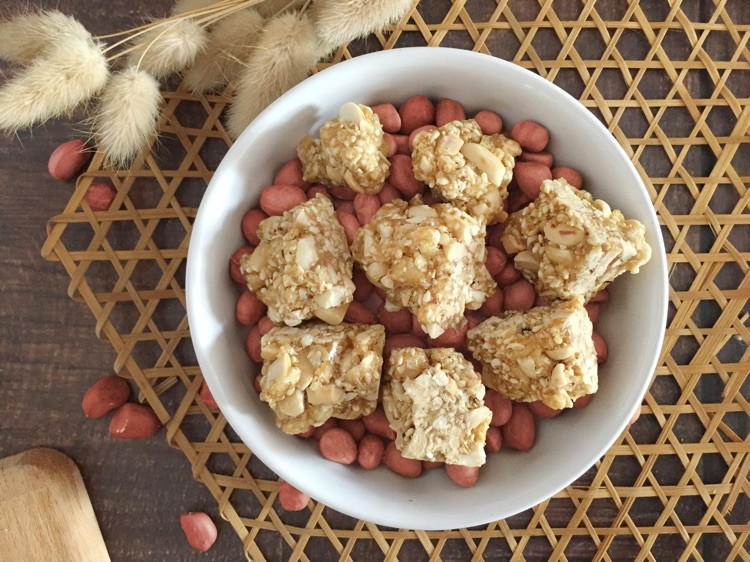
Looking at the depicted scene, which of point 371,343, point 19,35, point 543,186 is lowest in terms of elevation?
point 371,343

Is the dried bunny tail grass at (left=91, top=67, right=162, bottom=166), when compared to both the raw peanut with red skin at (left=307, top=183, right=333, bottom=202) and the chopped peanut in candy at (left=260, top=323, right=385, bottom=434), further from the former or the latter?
the chopped peanut in candy at (left=260, top=323, right=385, bottom=434)

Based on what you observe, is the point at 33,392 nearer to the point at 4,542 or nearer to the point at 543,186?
the point at 4,542

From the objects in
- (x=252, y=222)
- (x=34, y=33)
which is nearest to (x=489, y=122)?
(x=252, y=222)

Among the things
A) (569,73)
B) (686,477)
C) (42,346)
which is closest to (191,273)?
(42,346)

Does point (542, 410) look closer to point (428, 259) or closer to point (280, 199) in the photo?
point (428, 259)

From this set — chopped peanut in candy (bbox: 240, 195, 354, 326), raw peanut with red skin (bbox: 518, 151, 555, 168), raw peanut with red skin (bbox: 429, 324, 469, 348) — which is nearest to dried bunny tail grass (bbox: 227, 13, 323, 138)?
chopped peanut in candy (bbox: 240, 195, 354, 326)
